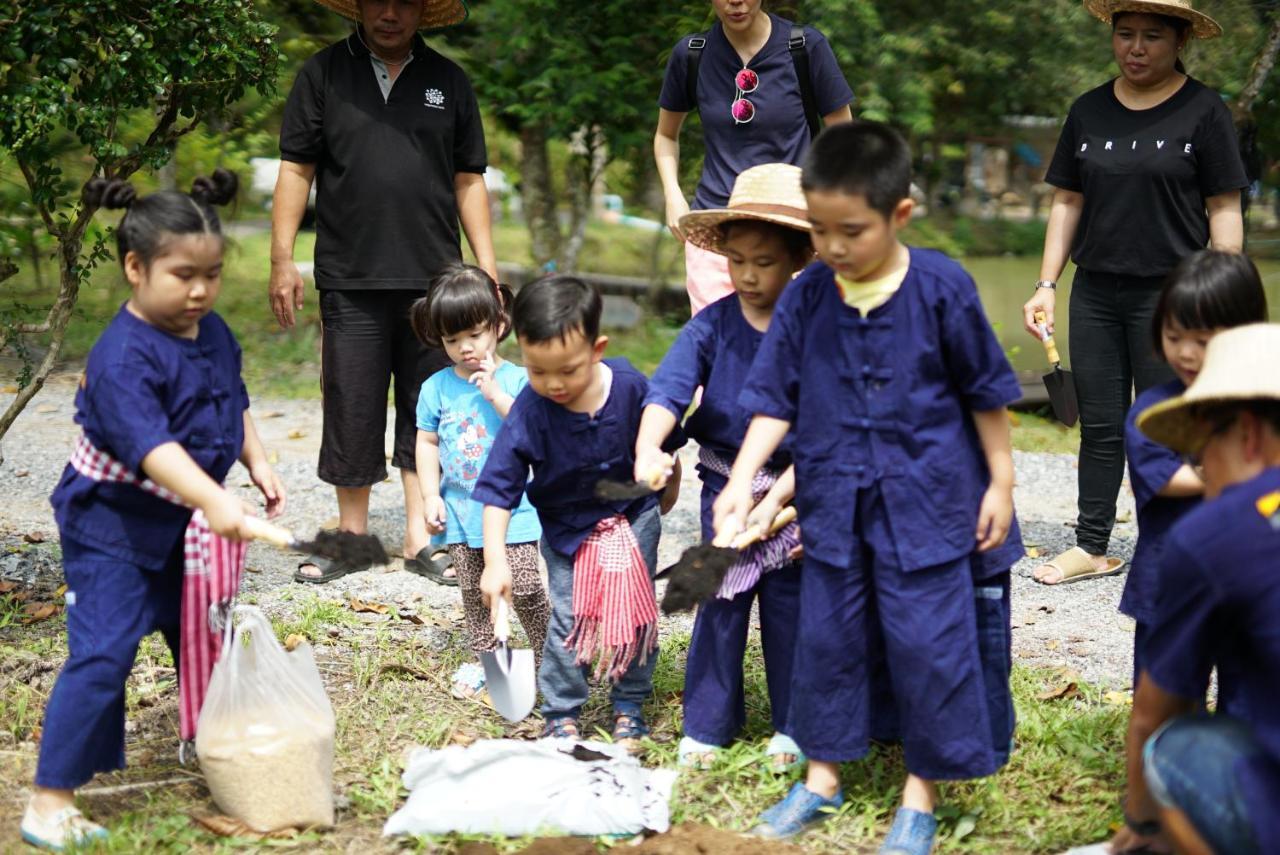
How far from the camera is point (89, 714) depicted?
11.0ft

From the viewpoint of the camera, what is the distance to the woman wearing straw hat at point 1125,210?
16.5 ft

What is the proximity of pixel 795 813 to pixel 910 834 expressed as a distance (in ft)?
0.99

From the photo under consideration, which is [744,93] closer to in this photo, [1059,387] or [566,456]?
[1059,387]

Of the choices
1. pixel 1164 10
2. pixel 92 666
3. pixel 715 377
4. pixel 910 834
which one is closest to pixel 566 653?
pixel 715 377

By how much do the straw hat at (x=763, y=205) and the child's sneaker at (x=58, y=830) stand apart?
7.11ft

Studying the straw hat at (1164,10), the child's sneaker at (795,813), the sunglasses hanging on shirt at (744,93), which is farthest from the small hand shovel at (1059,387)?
the child's sneaker at (795,813)

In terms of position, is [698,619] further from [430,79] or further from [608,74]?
[608,74]

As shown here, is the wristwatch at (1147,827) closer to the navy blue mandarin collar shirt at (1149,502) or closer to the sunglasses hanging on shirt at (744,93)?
the navy blue mandarin collar shirt at (1149,502)

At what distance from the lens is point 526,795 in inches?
138

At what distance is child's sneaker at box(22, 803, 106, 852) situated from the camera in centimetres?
336

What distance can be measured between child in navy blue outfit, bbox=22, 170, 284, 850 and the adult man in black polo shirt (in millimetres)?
1700

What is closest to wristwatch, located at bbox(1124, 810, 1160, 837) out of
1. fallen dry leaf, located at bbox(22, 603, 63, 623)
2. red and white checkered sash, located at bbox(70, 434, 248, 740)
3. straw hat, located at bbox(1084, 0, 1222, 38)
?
red and white checkered sash, located at bbox(70, 434, 248, 740)

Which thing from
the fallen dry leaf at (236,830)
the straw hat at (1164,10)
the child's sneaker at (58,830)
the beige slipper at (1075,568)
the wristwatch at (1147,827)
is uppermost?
the straw hat at (1164,10)

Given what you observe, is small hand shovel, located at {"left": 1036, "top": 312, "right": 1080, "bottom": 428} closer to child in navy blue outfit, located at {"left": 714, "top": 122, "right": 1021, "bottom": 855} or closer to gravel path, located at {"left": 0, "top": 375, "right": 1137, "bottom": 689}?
gravel path, located at {"left": 0, "top": 375, "right": 1137, "bottom": 689}
